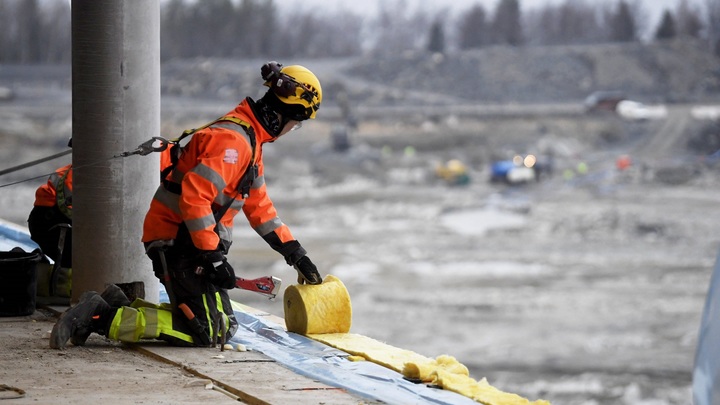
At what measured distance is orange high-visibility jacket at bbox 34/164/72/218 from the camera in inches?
259

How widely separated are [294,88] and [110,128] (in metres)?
1.33

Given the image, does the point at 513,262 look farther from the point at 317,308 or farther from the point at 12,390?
the point at 12,390

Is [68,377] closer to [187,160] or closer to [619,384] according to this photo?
[187,160]

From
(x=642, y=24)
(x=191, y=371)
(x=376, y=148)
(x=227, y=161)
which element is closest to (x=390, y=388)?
(x=191, y=371)

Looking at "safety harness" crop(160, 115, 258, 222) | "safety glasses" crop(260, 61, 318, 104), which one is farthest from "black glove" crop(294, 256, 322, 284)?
"safety glasses" crop(260, 61, 318, 104)

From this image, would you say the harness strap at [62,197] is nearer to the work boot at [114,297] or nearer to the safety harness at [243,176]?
the work boot at [114,297]

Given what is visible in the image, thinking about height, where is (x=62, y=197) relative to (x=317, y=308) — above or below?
above

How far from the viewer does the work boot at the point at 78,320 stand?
522 cm

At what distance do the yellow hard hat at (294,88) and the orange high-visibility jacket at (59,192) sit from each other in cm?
174

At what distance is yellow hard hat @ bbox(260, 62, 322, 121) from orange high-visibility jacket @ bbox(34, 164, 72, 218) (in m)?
1.74

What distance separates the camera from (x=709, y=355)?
3.65 m

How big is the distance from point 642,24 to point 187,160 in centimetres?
6751

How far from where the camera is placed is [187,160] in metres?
5.26

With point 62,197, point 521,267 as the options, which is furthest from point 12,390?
point 521,267
